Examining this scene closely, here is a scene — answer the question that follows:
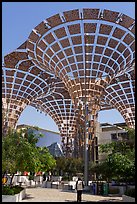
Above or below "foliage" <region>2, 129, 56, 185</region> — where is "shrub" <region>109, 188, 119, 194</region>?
below

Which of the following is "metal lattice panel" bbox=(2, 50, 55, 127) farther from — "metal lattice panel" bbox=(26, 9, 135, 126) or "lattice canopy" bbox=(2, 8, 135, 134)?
"metal lattice panel" bbox=(26, 9, 135, 126)

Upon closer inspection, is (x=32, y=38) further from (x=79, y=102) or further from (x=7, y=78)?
(x=7, y=78)

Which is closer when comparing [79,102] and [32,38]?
[32,38]

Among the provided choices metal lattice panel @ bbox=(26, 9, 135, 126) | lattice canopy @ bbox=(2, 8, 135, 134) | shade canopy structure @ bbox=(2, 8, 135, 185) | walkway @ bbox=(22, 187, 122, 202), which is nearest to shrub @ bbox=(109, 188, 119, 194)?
walkway @ bbox=(22, 187, 122, 202)

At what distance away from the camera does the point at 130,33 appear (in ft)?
93.5

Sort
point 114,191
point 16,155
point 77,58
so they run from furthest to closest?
point 77,58, point 114,191, point 16,155

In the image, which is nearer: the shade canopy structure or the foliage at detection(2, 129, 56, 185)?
the foliage at detection(2, 129, 56, 185)

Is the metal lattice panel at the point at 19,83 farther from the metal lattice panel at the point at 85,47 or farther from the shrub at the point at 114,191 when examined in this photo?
the shrub at the point at 114,191

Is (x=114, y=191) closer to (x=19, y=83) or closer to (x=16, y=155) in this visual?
(x=16, y=155)

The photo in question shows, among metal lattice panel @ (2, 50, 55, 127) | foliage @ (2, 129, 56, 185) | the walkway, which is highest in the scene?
metal lattice panel @ (2, 50, 55, 127)

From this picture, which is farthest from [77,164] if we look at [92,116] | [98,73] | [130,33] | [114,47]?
[130,33]

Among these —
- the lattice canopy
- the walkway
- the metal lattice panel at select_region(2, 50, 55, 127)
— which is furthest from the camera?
the metal lattice panel at select_region(2, 50, 55, 127)

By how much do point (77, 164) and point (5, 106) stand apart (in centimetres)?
1664

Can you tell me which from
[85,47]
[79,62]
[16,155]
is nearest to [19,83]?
[79,62]
